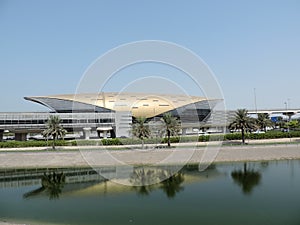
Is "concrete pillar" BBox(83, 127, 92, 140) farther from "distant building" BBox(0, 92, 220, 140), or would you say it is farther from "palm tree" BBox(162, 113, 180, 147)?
"palm tree" BBox(162, 113, 180, 147)

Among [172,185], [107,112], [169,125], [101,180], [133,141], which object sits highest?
[107,112]

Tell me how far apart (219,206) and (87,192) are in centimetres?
827

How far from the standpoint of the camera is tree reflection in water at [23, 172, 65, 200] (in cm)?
1822

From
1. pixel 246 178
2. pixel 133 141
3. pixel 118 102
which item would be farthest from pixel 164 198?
pixel 118 102

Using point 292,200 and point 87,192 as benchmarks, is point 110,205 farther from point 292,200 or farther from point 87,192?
point 292,200

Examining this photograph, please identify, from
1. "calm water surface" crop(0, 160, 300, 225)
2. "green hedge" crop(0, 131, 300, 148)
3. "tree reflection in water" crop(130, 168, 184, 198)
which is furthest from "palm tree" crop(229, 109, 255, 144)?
"tree reflection in water" crop(130, 168, 184, 198)

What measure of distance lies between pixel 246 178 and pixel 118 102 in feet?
135

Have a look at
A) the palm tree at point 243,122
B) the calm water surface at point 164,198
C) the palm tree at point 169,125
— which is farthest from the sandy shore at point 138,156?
the palm tree at point 243,122

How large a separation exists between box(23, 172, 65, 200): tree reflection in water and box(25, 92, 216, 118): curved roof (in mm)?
33357

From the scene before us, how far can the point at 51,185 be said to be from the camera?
2078cm

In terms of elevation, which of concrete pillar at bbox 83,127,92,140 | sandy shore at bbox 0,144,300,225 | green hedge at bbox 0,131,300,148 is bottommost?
sandy shore at bbox 0,144,300,225

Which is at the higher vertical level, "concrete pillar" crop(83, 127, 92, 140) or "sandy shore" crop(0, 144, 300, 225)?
"concrete pillar" crop(83, 127, 92, 140)

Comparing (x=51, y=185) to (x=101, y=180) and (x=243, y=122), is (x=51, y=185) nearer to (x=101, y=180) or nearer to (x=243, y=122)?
(x=101, y=180)

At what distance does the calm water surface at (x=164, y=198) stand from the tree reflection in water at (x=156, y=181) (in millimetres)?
60
